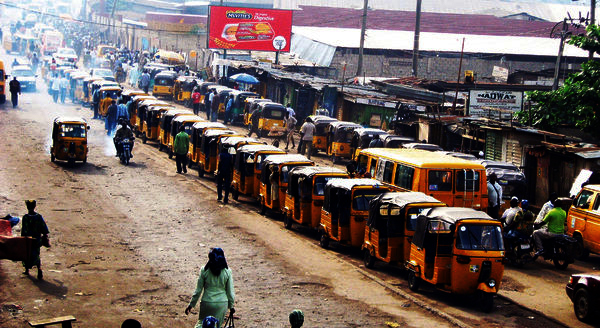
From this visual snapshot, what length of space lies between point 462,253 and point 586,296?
2.33m

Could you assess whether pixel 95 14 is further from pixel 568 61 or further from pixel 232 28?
pixel 568 61

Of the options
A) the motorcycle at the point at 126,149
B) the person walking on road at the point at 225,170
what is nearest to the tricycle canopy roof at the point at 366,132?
the person walking on road at the point at 225,170

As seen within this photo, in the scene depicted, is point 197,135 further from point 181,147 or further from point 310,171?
point 310,171

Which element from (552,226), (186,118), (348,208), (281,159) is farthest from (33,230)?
(186,118)

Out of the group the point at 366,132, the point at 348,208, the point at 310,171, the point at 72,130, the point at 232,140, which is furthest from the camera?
the point at 366,132

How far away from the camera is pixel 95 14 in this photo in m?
149

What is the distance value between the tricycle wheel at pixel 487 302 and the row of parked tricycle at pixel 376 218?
2 cm

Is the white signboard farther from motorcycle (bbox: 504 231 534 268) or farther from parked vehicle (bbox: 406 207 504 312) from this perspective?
parked vehicle (bbox: 406 207 504 312)

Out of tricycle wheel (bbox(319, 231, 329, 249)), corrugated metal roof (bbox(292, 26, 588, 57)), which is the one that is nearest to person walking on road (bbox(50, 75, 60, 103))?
corrugated metal roof (bbox(292, 26, 588, 57))

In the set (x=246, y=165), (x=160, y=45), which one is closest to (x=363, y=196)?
(x=246, y=165)

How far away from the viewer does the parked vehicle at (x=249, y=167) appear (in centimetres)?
2528

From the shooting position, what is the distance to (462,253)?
15.6 meters

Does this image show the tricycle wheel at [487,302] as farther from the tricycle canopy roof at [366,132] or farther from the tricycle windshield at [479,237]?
the tricycle canopy roof at [366,132]

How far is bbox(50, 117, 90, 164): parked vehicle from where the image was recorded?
98.3ft
